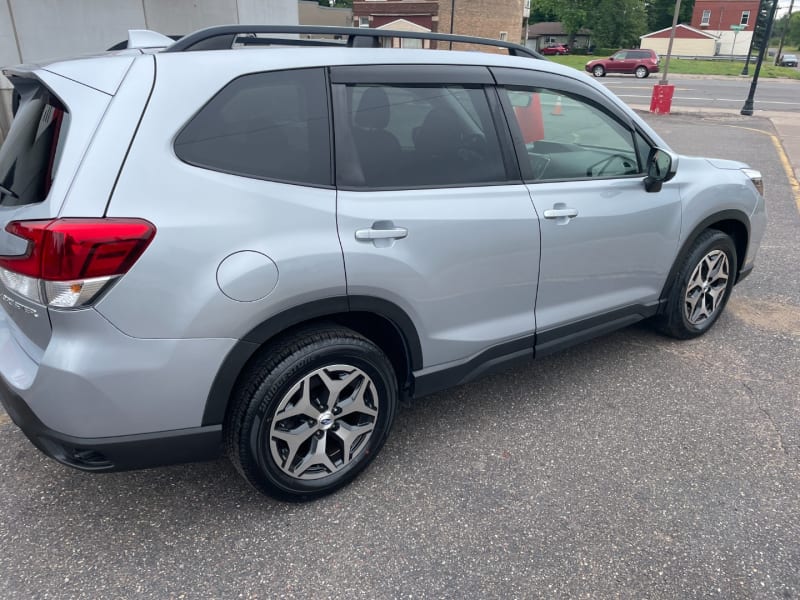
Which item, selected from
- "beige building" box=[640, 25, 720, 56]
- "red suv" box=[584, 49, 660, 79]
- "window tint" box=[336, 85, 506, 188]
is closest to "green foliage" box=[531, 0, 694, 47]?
"beige building" box=[640, 25, 720, 56]

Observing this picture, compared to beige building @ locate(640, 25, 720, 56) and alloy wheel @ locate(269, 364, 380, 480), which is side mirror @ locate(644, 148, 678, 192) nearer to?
alloy wheel @ locate(269, 364, 380, 480)

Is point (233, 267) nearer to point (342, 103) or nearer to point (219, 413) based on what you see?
point (219, 413)

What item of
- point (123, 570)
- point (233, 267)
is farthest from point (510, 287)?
point (123, 570)

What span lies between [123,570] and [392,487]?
1.09m

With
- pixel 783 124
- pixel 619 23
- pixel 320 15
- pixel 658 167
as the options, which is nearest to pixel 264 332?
pixel 658 167

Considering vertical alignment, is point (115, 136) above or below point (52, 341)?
above

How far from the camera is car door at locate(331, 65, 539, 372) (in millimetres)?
2355

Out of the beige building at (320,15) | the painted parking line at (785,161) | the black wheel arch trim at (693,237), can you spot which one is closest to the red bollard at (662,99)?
the painted parking line at (785,161)

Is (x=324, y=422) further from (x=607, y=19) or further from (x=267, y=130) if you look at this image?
(x=607, y=19)

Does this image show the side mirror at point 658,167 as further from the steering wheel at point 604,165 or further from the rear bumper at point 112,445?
the rear bumper at point 112,445

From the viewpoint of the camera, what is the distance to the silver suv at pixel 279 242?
1922 mm

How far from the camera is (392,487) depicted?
8.70ft

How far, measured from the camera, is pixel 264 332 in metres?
2.15

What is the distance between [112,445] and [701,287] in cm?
352
